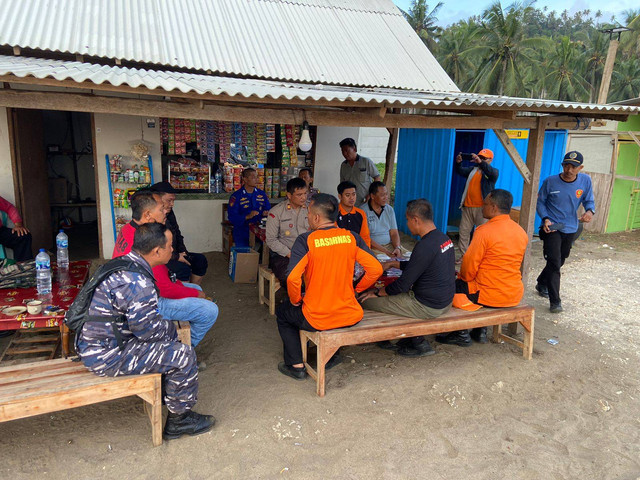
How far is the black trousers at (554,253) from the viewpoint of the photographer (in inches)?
217

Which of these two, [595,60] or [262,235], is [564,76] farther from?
[262,235]

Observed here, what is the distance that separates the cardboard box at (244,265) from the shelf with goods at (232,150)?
1605 millimetres

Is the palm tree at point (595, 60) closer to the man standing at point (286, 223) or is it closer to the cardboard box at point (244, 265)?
the cardboard box at point (244, 265)

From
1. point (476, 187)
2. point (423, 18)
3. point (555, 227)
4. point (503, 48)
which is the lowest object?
point (555, 227)

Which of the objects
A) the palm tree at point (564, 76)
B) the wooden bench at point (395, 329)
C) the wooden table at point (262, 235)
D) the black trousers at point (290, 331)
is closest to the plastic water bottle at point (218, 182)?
the wooden table at point (262, 235)

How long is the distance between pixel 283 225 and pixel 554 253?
127 inches

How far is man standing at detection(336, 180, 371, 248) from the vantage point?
5.27m

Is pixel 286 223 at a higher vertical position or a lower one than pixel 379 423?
higher

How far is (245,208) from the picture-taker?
21.2ft

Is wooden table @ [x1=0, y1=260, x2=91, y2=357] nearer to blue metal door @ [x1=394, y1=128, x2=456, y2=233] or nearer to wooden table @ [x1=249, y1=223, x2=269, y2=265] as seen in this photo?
wooden table @ [x1=249, y1=223, x2=269, y2=265]

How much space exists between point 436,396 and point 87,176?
8.35 m

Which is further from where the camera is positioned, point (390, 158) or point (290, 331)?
point (390, 158)

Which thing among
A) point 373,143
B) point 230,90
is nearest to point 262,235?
point 230,90

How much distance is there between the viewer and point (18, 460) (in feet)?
9.50
